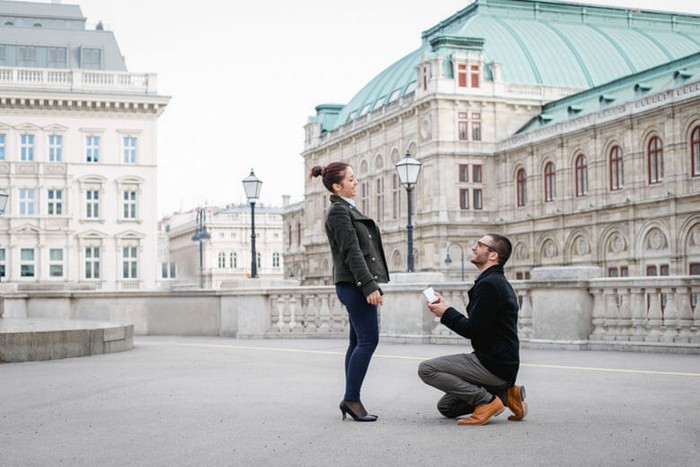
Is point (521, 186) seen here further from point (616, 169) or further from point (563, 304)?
point (563, 304)

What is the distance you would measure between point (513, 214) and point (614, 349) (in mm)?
49698

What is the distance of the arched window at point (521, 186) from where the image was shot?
205ft

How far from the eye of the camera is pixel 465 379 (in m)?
Answer: 7.21

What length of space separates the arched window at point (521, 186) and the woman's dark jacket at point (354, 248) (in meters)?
55.6

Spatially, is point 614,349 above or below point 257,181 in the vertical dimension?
below

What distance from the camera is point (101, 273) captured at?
59719 mm

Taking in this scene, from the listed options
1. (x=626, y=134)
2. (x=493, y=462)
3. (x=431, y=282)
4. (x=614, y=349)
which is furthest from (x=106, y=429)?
(x=626, y=134)

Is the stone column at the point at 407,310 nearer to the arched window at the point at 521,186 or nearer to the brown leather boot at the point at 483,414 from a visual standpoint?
the brown leather boot at the point at 483,414

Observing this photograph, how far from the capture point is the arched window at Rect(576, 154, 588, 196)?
55.9 metres

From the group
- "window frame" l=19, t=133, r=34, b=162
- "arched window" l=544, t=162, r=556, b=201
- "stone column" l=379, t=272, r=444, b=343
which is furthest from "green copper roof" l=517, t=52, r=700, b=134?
"stone column" l=379, t=272, r=444, b=343

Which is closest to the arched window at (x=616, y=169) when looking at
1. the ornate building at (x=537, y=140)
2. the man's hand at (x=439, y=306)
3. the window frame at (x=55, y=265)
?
the ornate building at (x=537, y=140)

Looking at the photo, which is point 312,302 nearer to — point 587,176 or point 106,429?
point 106,429

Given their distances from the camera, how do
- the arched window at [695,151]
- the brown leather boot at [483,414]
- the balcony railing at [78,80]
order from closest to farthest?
the brown leather boot at [483,414] → the arched window at [695,151] → the balcony railing at [78,80]

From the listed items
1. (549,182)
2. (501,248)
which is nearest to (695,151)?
(549,182)
